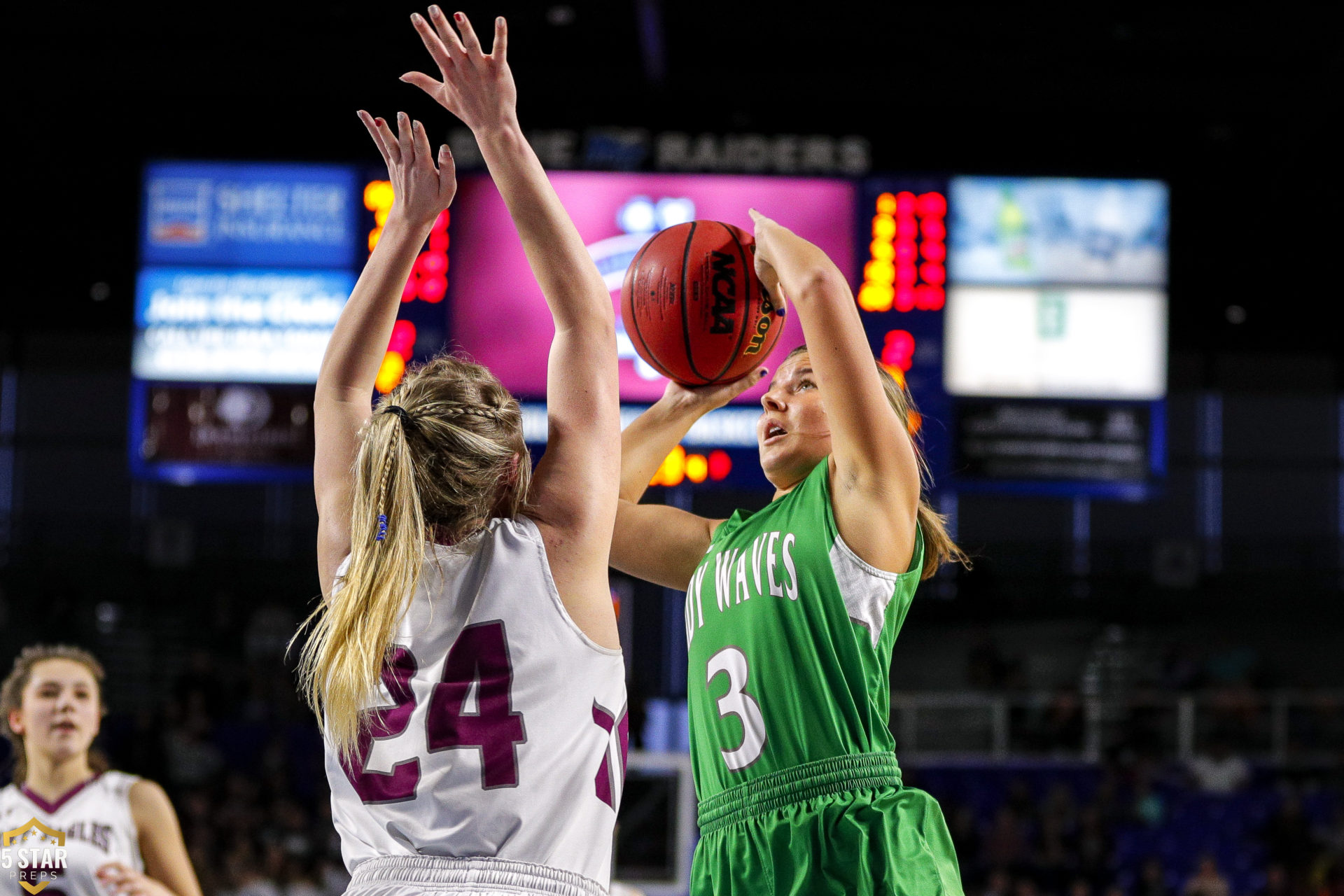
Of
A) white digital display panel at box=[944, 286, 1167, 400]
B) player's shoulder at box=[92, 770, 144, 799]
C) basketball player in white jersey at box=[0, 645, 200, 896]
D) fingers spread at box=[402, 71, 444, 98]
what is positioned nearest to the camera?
fingers spread at box=[402, 71, 444, 98]

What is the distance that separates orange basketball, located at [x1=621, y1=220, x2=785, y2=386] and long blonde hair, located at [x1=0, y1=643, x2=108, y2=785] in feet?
7.36

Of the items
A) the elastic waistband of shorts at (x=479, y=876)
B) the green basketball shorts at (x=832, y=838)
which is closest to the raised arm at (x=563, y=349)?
the elastic waistband of shorts at (x=479, y=876)

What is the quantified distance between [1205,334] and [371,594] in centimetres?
1565

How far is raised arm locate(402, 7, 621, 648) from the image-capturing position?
6.63ft

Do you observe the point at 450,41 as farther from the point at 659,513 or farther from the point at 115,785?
the point at 115,785

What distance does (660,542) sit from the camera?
128 inches

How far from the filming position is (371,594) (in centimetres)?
192

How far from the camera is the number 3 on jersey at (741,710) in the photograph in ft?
8.89

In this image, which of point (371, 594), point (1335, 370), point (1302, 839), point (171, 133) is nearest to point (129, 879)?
point (371, 594)

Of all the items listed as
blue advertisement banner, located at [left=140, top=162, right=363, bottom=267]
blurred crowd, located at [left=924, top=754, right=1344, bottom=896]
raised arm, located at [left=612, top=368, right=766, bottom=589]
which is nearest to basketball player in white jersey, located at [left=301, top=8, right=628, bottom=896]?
Answer: raised arm, located at [left=612, top=368, right=766, bottom=589]

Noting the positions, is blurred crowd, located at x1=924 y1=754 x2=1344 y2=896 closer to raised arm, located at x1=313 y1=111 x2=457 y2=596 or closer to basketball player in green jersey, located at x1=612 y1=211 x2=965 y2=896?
basketball player in green jersey, located at x1=612 y1=211 x2=965 y2=896

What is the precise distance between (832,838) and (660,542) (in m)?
0.90

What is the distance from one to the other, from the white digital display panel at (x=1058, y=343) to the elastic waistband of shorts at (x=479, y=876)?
233 inches

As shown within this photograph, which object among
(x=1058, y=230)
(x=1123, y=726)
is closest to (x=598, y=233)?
(x=1058, y=230)
